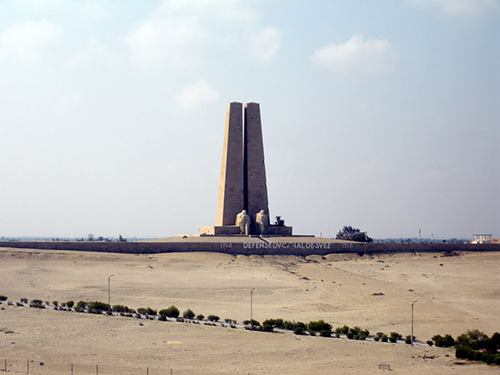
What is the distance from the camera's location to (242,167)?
1820 inches

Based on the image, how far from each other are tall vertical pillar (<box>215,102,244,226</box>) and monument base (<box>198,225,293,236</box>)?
1235 mm

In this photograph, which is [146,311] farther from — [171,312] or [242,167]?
[242,167]

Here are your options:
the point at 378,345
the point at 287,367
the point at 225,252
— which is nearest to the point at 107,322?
the point at 287,367

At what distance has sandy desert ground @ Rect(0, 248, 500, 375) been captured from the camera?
21391 mm

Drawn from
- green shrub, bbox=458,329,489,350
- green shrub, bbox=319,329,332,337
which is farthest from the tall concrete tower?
green shrub, bbox=458,329,489,350

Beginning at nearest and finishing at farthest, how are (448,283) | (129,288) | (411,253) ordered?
(129,288) → (448,283) → (411,253)

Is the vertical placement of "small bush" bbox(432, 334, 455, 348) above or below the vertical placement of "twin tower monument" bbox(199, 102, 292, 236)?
below

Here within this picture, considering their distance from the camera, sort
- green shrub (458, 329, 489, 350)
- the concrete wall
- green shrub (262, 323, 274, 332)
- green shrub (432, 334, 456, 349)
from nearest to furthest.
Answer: green shrub (458, 329, 489, 350)
green shrub (432, 334, 456, 349)
green shrub (262, 323, 274, 332)
the concrete wall

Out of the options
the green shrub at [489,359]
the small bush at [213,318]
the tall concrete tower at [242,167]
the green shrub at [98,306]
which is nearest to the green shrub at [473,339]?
the green shrub at [489,359]

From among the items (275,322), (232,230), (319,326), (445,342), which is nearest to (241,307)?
(275,322)

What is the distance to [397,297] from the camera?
31234 mm

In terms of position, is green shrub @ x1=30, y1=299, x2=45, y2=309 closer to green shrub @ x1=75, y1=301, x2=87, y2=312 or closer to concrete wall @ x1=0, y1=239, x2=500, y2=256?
green shrub @ x1=75, y1=301, x2=87, y2=312

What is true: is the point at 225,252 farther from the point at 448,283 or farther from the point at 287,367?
the point at 287,367

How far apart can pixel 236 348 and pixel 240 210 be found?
929 inches
